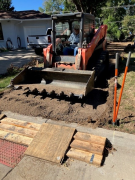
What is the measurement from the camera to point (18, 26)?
18141 mm

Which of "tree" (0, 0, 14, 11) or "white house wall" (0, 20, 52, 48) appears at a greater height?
"tree" (0, 0, 14, 11)

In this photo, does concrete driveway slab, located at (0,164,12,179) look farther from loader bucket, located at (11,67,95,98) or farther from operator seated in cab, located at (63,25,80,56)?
operator seated in cab, located at (63,25,80,56)

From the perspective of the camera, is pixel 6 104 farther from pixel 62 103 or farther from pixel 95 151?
pixel 95 151

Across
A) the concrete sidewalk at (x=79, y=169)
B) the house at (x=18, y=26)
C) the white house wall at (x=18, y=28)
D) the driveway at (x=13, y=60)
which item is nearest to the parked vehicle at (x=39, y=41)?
the driveway at (x=13, y=60)

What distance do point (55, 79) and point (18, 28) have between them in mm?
14841

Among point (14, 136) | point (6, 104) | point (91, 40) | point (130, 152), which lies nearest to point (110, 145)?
point (130, 152)

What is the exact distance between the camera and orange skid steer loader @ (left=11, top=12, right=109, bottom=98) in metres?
5.22

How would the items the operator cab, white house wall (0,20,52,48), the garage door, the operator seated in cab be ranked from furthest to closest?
1. the garage door
2. white house wall (0,20,52,48)
3. the operator seated in cab
4. the operator cab

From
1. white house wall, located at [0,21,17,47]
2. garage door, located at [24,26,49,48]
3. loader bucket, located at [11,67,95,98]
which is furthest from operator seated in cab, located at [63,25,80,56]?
white house wall, located at [0,21,17,47]

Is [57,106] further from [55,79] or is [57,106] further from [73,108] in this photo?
[55,79]

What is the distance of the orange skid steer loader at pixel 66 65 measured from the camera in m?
5.22

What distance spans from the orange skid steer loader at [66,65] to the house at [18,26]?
11507mm

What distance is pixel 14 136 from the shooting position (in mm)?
3568

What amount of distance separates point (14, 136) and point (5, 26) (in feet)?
54.3
